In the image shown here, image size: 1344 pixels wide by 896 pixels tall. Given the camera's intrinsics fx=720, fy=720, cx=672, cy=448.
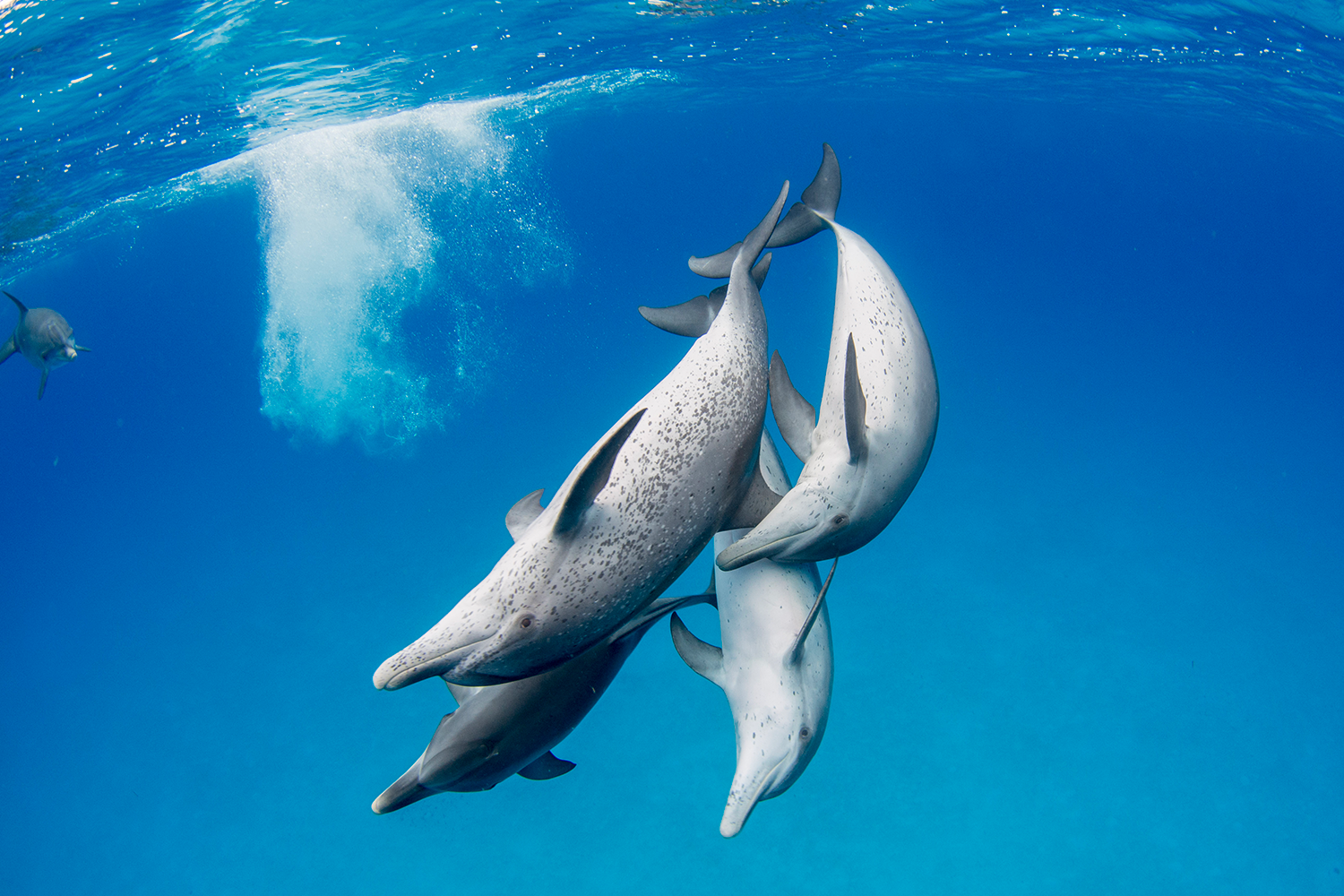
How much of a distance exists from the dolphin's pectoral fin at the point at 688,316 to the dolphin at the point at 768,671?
3.86 ft

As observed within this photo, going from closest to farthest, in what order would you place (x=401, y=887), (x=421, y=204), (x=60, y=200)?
(x=401, y=887)
(x=60, y=200)
(x=421, y=204)

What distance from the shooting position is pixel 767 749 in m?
3.71

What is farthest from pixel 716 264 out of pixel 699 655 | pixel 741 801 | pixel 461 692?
pixel 741 801

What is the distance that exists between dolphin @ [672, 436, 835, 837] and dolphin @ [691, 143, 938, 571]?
0.50 m

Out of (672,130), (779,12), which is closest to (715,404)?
(779,12)

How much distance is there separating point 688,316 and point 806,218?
1.01 meters

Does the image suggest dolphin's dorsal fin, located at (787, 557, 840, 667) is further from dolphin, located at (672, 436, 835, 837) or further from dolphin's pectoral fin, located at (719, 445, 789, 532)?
dolphin's pectoral fin, located at (719, 445, 789, 532)

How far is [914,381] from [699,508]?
1623mm

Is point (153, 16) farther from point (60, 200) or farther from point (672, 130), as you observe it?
point (672, 130)

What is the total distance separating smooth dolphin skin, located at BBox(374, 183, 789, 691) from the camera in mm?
2559

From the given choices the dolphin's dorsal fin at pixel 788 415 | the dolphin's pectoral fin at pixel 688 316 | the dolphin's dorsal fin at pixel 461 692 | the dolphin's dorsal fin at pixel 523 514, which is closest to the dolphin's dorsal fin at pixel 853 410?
the dolphin's dorsal fin at pixel 788 415

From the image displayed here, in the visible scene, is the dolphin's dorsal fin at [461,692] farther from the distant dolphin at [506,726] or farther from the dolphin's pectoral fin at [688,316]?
the dolphin's pectoral fin at [688,316]

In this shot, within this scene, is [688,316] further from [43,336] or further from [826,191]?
[43,336]

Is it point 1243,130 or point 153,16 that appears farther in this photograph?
point 1243,130
